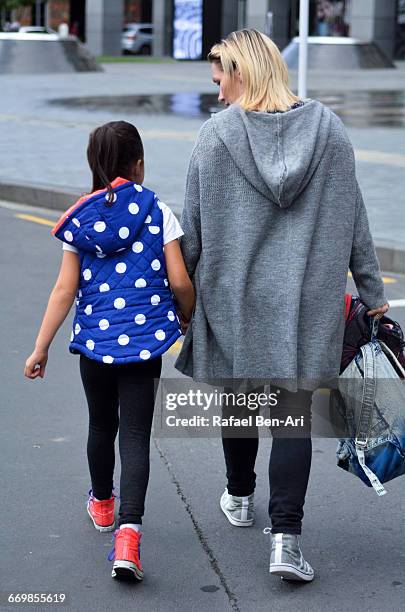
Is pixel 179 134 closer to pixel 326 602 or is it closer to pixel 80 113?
pixel 80 113

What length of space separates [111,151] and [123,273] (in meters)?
0.37

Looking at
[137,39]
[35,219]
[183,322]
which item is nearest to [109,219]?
[183,322]

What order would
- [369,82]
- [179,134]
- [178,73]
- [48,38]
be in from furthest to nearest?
[178,73] < [48,38] < [369,82] < [179,134]

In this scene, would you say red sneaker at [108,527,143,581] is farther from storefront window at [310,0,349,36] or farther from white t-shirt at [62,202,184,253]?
storefront window at [310,0,349,36]

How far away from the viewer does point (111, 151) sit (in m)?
3.58

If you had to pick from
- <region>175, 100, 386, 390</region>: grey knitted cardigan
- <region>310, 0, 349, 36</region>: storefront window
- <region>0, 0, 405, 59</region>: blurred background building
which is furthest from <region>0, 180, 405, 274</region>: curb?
<region>310, 0, 349, 36</region>: storefront window

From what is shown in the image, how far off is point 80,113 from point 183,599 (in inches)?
646

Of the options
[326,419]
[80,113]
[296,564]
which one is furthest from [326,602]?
[80,113]

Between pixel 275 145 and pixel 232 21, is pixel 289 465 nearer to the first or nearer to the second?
pixel 275 145

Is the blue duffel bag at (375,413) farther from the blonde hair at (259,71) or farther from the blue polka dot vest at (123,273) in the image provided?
the blonde hair at (259,71)

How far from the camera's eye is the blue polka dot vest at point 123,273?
3.57 metres

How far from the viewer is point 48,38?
106 ft

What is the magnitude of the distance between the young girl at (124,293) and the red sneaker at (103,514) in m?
0.35

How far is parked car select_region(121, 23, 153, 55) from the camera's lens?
5634 cm
